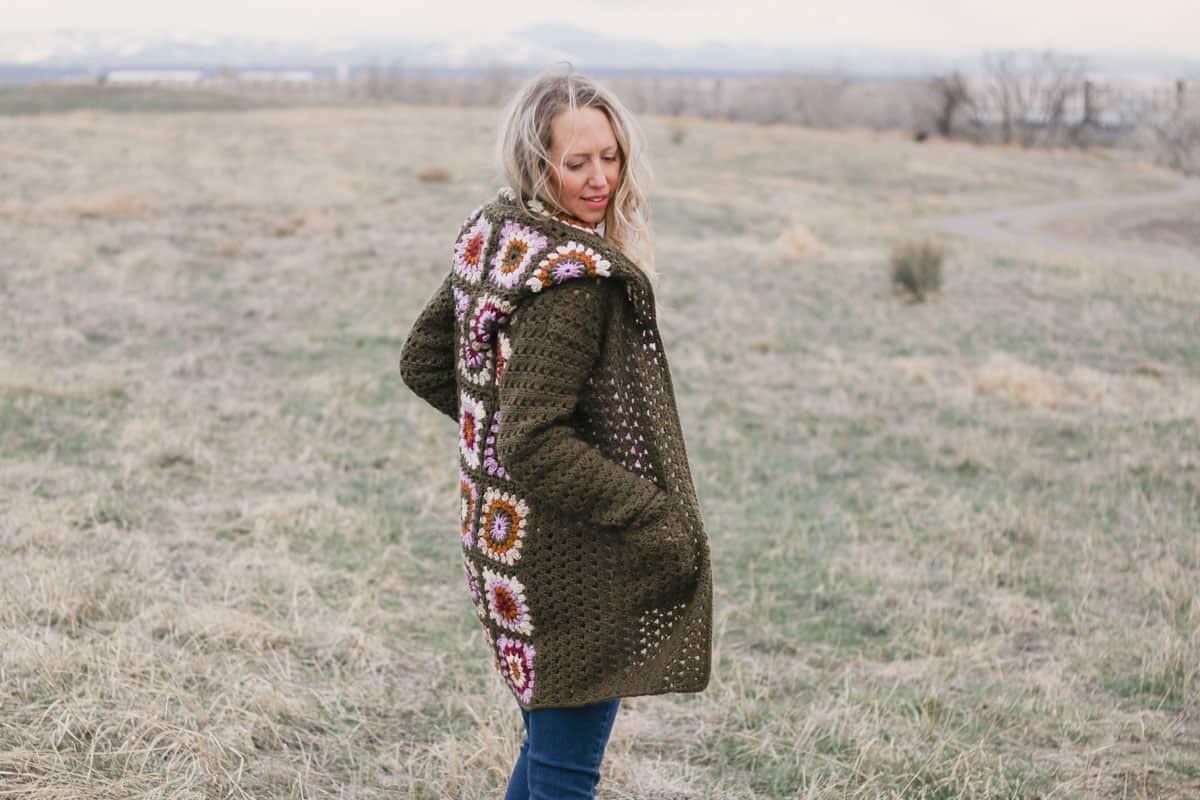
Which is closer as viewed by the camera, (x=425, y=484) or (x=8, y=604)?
(x=8, y=604)

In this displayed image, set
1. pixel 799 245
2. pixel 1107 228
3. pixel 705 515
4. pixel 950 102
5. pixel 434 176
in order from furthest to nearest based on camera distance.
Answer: pixel 950 102, pixel 1107 228, pixel 434 176, pixel 799 245, pixel 705 515

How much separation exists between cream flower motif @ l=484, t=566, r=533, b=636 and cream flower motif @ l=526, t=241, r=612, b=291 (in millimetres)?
517

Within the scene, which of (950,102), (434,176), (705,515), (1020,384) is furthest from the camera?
(950,102)

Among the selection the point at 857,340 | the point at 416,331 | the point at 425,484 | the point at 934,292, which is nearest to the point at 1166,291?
the point at 934,292

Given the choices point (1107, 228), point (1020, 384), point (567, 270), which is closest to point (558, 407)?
point (567, 270)

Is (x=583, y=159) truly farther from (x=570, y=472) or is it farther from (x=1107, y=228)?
(x=1107, y=228)

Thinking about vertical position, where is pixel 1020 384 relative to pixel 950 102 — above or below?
below

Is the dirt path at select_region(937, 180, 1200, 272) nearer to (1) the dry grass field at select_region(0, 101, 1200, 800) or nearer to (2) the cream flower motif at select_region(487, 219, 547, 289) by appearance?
(1) the dry grass field at select_region(0, 101, 1200, 800)

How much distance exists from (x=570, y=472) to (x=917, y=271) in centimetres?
1058

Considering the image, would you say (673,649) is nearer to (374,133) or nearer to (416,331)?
(416,331)

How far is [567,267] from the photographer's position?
169 cm

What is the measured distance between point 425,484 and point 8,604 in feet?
7.37

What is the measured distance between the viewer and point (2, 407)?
5957 mm

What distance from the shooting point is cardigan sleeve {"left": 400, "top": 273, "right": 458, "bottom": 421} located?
2064 millimetres
